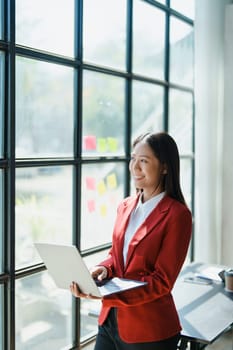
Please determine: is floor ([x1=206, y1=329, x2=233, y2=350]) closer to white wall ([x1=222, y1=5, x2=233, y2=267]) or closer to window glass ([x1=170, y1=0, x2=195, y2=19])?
white wall ([x1=222, y1=5, x2=233, y2=267])

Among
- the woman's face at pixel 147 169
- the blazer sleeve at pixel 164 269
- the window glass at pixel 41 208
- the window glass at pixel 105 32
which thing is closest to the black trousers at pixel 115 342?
the blazer sleeve at pixel 164 269

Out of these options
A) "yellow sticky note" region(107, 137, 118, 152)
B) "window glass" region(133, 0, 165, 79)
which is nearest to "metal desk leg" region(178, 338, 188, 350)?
"yellow sticky note" region(107, 137, 118, 152)

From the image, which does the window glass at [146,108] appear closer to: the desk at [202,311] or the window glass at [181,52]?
the window glass at [181,52]

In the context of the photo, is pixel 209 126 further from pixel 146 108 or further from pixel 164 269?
pixel 164 269

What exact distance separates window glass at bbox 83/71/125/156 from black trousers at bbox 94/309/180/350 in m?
1.32

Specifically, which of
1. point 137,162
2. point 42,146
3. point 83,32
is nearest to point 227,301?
point 137,162

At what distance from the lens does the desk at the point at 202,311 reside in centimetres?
201

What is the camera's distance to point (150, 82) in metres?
3.60

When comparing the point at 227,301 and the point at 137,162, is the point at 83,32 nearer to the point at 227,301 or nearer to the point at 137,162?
the point at 137,162

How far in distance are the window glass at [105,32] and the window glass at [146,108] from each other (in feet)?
0.96

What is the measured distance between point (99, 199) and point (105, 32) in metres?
1.03

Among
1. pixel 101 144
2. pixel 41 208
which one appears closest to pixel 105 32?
pixel 101 144

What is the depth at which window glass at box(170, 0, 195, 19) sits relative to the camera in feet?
12.7

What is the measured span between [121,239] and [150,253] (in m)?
0.14
